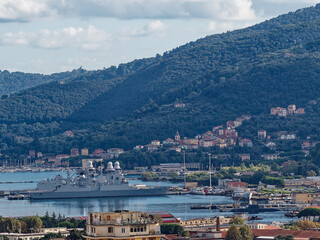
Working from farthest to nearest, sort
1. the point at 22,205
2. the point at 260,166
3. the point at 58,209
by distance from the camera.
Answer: the point at 260,166
the point at 22,205
the point at 58,209

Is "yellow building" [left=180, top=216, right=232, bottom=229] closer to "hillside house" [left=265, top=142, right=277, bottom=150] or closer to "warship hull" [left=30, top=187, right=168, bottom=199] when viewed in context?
"warship hull" [left=30, top=187, right=168, bottom=199]

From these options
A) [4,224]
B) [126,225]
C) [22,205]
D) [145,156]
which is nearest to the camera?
[126,225]

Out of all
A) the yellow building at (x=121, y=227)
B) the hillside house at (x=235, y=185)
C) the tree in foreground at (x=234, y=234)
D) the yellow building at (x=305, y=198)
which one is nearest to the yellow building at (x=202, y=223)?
the tree in foreground at (x=234, y=234)

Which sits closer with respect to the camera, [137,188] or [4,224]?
[4,224]

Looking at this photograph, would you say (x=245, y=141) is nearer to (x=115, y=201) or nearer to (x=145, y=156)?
(x=145, y=156)

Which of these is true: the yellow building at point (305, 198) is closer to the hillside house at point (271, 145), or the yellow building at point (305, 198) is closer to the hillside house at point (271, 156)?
the hillside house at point (271, 156)

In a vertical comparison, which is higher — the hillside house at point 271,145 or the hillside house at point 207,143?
the hillside house at point 207,143

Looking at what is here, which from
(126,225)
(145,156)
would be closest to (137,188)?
(145,156)

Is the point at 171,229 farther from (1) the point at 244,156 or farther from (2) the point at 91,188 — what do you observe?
(1) the point at 244,156

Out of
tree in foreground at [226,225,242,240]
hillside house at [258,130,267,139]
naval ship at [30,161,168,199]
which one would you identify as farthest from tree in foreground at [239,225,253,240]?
hillside house at [258,130,267,139]
